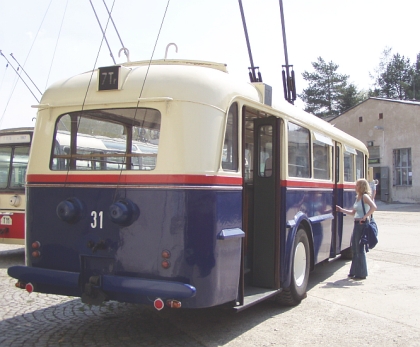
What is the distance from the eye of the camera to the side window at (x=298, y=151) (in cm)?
686

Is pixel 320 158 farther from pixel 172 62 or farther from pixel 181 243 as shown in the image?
pixel 181 243

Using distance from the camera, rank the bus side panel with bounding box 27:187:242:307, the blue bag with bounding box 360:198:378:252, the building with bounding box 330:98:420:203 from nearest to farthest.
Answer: the bus side panel with bounding box 27:187:242:307 → the blue bag with bounding box 360:198:378:252 → the building with bounding box 330:98:420:203

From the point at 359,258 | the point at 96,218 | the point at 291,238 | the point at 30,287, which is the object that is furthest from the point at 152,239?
the point at 359,258

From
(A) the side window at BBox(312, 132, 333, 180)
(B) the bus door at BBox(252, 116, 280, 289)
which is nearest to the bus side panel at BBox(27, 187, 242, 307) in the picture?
(B) the bus door at BBox(252, 116, 280, 289)

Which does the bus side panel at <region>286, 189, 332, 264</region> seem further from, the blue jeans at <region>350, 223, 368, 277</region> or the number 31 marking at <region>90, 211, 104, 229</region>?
the number 31 marking at <region>90, 211, 104, 229</region>

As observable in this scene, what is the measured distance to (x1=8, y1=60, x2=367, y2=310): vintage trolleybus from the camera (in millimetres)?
4840

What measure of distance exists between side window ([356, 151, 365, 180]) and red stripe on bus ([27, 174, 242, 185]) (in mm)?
6771

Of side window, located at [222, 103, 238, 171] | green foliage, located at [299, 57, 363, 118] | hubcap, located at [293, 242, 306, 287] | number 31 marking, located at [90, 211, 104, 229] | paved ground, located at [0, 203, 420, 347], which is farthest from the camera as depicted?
green foliage, located at [299, 57, 363, 118]

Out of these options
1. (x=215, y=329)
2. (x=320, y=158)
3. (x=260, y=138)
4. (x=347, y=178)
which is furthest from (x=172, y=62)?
(x=347, y=178)

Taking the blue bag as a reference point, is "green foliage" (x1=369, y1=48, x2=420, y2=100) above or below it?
above

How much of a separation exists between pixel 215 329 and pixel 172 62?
2.94 m

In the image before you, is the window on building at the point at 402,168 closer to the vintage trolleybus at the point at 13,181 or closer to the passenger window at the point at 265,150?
the vintage trolleybus at the point at 13,181

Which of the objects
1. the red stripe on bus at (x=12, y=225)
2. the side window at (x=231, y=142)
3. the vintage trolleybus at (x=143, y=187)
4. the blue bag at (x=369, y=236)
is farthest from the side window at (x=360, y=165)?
the red stripe on bus at (x=12, y=225)

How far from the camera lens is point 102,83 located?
5352 millimetres
